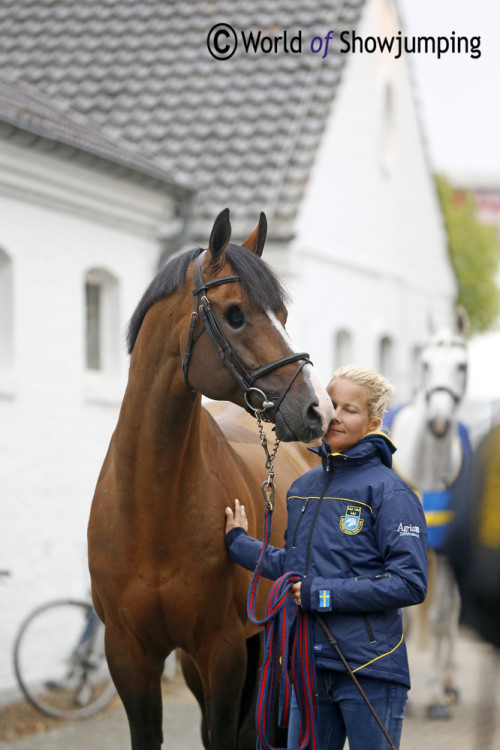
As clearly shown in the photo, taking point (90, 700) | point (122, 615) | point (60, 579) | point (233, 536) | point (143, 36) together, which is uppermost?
point (143, 36)

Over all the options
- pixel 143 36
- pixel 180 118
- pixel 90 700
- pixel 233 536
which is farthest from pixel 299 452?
pixel 143 36

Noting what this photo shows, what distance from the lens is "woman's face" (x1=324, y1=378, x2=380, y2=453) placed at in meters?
3.12

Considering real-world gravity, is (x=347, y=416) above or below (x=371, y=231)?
below

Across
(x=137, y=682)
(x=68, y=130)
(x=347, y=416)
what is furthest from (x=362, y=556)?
(x=68, y=130)

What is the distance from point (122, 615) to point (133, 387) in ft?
2.54

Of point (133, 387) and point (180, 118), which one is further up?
point (180, 118)

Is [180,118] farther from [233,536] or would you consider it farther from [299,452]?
[233,536]

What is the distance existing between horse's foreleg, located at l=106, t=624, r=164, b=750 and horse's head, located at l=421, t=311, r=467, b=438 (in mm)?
3843

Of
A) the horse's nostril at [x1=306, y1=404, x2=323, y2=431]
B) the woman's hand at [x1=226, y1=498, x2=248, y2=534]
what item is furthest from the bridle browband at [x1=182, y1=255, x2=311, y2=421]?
the woman's hand at [x1=226, y1=498, x2=248, y2=534]

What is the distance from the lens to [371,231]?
40.0ft

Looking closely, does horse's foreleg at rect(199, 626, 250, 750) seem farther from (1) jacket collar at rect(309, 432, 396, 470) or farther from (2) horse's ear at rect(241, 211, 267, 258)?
(2) horse's ear at rect(241, 211, 267, 258)

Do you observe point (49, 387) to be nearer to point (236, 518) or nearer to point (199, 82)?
point (236, 518)

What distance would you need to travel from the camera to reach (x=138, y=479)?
3.50 m

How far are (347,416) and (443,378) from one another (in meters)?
4.20
